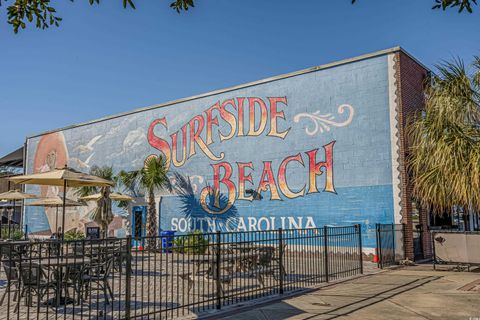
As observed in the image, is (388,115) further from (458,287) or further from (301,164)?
(458,287)

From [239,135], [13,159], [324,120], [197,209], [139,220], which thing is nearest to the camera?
[324,120]

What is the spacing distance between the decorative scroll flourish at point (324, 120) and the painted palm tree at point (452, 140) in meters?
3.33

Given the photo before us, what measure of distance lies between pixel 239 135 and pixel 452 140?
30.5 feet

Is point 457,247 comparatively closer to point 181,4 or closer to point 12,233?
point 181,4

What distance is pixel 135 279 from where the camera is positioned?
7.22 metres

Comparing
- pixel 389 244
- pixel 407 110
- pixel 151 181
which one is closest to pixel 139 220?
pixel 151 181

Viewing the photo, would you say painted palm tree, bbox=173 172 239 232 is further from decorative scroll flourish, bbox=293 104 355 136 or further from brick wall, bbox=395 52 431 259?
brick wall, bbox=395 52 431 259

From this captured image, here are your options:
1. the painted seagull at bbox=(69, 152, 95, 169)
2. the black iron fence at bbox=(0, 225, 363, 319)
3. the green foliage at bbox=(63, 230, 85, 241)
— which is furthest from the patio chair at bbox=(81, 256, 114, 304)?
the painted seagull at bbox=(69, 152, 95, 169)

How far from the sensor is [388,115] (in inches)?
584

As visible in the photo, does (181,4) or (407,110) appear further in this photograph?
(407,110)

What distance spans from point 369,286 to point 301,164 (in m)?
7.46

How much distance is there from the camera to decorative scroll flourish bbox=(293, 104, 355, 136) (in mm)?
15727

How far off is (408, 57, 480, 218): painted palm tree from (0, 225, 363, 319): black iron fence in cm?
310

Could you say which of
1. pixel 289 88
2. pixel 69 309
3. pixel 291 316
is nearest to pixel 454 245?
pixel 291 316
